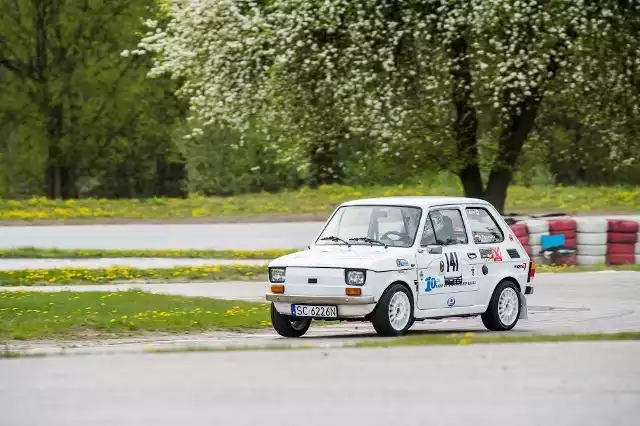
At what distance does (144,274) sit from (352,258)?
10237 mm

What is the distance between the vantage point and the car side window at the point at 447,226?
16.1m

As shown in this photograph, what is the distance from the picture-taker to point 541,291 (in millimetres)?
21078

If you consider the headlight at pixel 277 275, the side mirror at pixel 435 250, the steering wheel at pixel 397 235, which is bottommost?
the headlight at pixel 277 275

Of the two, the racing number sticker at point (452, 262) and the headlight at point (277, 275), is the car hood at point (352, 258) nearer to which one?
the headlight at point (277, 275)

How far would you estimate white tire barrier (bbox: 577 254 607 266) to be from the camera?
2703 cm

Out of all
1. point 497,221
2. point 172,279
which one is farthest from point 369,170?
point 497,221

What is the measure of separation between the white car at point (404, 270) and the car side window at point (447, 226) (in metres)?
0.01

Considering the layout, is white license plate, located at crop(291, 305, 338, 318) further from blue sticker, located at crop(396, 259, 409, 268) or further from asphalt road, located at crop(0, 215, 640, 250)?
asphalt road, located at crop(0, 215, 640, 250)

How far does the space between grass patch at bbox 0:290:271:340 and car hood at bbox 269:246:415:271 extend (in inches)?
66.8

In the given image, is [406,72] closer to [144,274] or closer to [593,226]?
[593,226]

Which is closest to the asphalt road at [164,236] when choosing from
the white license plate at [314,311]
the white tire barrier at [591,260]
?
the white tire barrier at [591,260]

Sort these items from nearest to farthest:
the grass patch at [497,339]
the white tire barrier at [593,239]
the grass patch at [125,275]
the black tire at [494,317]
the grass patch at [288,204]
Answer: the grass patch at [497,339]
the black tire at [494,317]
the grass patch at [125,275]
the white tire barrier at [593,239]
the grass patch at [288,204]

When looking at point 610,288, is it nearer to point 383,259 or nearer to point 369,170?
point 383,259

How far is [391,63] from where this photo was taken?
28.7m
